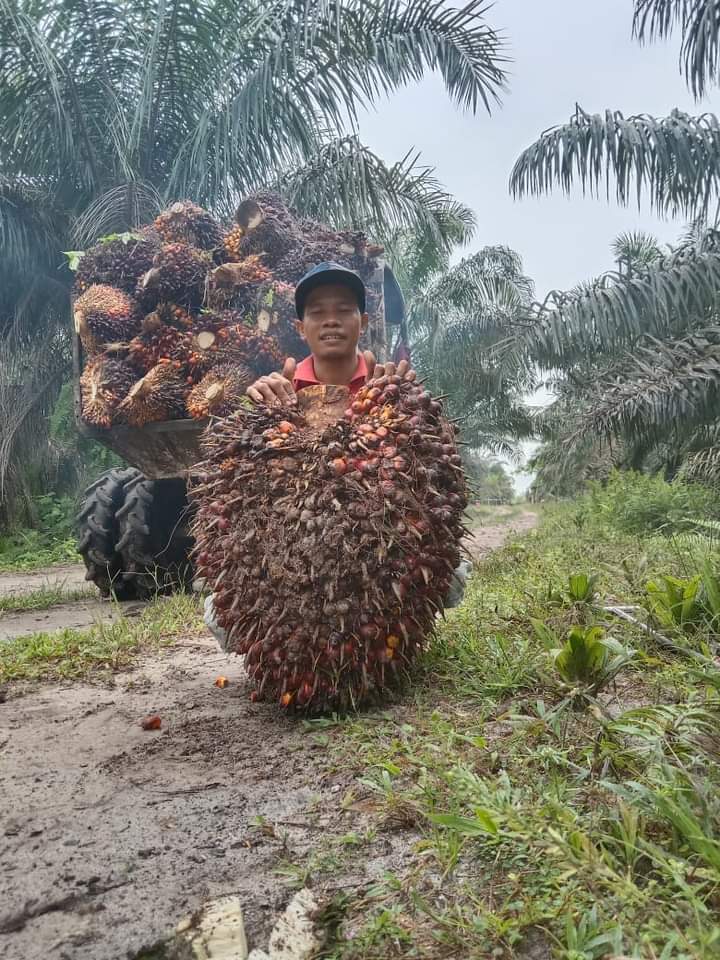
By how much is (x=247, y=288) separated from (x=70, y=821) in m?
3.37

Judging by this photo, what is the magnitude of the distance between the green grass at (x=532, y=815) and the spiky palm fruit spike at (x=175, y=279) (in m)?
3.09

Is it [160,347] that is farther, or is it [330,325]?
[160,347]

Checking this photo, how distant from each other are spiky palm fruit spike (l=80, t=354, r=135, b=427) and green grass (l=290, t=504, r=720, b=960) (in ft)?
9.29

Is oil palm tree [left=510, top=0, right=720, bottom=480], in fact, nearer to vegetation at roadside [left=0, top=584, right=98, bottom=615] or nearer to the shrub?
the shrub

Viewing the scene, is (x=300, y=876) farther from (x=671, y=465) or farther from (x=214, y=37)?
(x=671, y=465)

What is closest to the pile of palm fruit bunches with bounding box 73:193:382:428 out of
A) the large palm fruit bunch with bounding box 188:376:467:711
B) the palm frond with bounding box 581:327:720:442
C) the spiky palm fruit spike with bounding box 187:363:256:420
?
the spiky palm fruit spike with bounding box 187:363:256:420

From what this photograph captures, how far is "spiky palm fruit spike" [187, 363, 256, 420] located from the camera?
4109 millimetres

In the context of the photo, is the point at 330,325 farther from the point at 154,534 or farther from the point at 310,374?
the point at 154,534

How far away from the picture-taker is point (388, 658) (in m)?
2.11

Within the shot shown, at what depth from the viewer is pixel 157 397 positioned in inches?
166

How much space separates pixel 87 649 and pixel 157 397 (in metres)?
1.61

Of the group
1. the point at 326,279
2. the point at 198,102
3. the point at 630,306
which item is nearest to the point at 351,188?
the point at 198,102

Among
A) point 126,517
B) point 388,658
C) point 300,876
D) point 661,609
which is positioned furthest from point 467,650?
point 126,517

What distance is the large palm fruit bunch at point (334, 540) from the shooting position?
6.70ft
